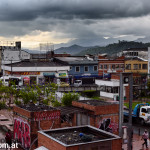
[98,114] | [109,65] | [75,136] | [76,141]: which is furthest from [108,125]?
[109,65]

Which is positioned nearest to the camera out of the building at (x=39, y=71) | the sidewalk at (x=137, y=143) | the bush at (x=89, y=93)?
the sidewalk at (x=137, y=143)

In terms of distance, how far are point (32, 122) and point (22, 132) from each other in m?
1.53

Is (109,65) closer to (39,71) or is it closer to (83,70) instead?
(83,70)

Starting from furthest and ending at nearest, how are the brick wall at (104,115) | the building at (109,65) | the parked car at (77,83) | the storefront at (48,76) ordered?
the building at (109,65) < the storefront at (48,76) < the parked car at (77,83) < the brick wall at (104,115)

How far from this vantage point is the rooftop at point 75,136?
14.9 meters

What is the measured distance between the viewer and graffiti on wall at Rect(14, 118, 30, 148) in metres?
20.6

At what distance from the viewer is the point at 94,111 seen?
23016 millimetres

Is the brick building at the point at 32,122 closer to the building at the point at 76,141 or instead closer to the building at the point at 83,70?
the building at the point at 76,141

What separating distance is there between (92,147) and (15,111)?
32.5 feet

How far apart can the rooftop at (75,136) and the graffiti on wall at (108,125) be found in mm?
5653

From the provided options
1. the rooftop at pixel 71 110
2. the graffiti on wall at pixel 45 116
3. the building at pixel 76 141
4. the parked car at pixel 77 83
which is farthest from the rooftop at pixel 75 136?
the parked car at pixel 77 83

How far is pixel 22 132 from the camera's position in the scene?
21328 mm

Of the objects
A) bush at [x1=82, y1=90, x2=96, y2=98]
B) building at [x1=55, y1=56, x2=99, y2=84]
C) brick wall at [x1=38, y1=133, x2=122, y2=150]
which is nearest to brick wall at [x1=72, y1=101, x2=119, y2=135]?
brick wall at [x1=38, y1=133, x2=122, y2=150]

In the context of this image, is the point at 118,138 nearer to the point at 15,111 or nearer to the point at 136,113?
the point at 15,111
